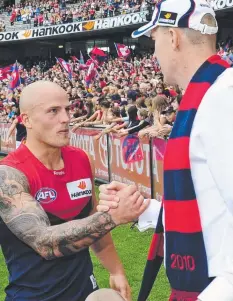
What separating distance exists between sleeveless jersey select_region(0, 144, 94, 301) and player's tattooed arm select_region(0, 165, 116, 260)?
14 cm

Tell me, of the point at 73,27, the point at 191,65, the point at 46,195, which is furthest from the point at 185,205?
the point at 73,27

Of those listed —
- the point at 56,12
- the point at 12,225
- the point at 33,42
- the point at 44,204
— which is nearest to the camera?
the point at 12,225

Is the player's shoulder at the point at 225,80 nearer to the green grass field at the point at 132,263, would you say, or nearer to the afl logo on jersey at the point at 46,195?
the afl logo on jersey at the point at 46,195

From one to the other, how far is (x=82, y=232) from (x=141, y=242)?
4.83 meters

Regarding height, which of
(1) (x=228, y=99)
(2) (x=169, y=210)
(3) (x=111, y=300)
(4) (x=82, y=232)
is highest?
(1) (x=228, y=99)

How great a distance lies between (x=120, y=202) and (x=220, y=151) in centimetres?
60

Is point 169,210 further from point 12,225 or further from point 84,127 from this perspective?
point 84,127

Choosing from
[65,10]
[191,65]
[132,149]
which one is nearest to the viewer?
[191,65]

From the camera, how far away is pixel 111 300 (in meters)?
2.19

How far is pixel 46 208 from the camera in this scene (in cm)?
255

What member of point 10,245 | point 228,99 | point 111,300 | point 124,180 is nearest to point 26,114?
point 10,245

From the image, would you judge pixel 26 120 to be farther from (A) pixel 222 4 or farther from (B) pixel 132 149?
(A) pixel 222 4

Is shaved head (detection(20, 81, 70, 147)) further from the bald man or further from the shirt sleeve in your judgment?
the shirt sleeve

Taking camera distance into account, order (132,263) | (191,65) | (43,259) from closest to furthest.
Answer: (191,65) < (43,259) < (132,263)
